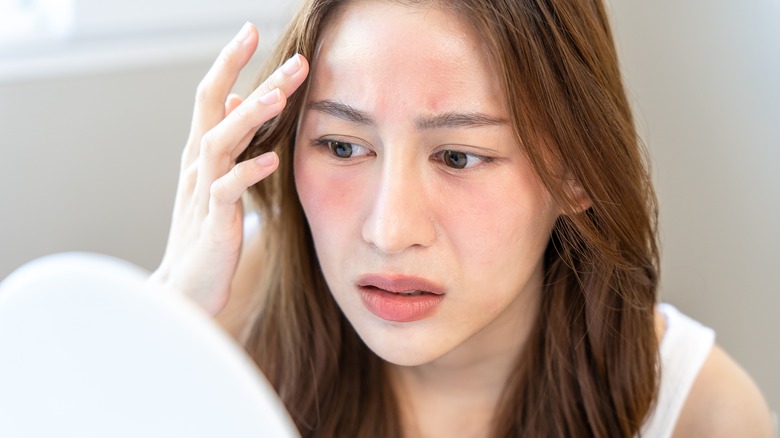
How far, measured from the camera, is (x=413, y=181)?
0.93 metres

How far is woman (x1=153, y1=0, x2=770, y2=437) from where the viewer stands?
0.94 meters

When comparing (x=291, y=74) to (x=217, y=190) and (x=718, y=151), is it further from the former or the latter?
(x=718, y=151)

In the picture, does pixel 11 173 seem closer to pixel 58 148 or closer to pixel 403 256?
pixel 58 148

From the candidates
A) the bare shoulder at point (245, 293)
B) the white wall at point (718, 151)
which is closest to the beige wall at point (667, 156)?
A: the white wall at point (718, 151)

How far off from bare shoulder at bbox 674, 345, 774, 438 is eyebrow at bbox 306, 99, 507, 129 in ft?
1.75

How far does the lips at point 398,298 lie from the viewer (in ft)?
3.20

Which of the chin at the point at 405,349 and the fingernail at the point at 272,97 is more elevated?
the fingernail at the point at 272,97

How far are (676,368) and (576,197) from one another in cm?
35

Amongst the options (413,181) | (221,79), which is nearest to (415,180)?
(413,181)

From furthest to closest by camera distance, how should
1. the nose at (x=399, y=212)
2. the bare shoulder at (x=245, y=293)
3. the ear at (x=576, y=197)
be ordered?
the bare shoulder at (x=245, y=293) < the ear at (x=576, y=197) < the nose at (x=399, y=212)

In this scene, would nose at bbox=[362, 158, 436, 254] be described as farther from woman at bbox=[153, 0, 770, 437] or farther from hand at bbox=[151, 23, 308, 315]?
hand at bbox=[151, 23, 308, 315]

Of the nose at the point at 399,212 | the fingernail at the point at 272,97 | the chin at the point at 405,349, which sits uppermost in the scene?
the fingernail at the point at 272,97

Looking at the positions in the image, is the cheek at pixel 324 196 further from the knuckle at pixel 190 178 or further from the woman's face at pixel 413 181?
the knuckle at pixel 190 178

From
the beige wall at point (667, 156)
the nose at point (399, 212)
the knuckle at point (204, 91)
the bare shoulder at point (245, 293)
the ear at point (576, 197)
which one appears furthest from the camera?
the beige wall at point (667, 156)
